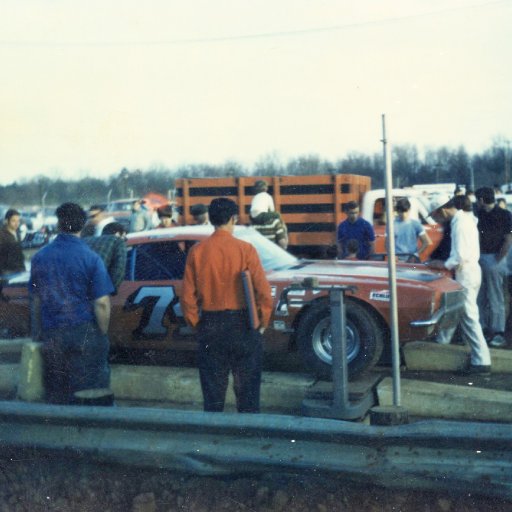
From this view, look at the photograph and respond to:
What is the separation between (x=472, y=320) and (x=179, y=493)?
4402mm

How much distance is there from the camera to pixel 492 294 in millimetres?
9344

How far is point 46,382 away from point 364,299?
121 inches

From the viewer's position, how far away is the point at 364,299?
754 cm

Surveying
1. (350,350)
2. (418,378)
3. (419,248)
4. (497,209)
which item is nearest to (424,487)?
(350,350)

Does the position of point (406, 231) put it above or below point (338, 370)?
above

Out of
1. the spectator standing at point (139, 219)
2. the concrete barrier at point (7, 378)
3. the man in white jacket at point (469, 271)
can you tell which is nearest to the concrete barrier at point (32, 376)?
the concrete barrier at point (7, 378)

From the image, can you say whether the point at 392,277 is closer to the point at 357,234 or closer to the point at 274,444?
the point at 274,444

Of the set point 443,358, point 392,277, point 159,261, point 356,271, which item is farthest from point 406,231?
point 392,277

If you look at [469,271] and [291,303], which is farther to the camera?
[469,271]

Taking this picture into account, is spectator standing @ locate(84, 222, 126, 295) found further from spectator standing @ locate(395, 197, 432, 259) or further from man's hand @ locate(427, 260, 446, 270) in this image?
spectator standing @ locate(395, 197, 432, 259)

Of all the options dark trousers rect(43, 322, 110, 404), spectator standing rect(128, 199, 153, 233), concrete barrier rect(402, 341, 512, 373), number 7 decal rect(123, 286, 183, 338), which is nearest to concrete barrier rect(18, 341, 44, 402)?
dark trousers rect(43, 322, 110, 404)

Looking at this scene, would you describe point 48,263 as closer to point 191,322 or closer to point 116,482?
point 191,322

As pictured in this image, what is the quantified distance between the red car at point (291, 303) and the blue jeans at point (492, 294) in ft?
3.24

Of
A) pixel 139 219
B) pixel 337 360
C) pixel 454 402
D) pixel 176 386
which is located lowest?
pixel 454 402
